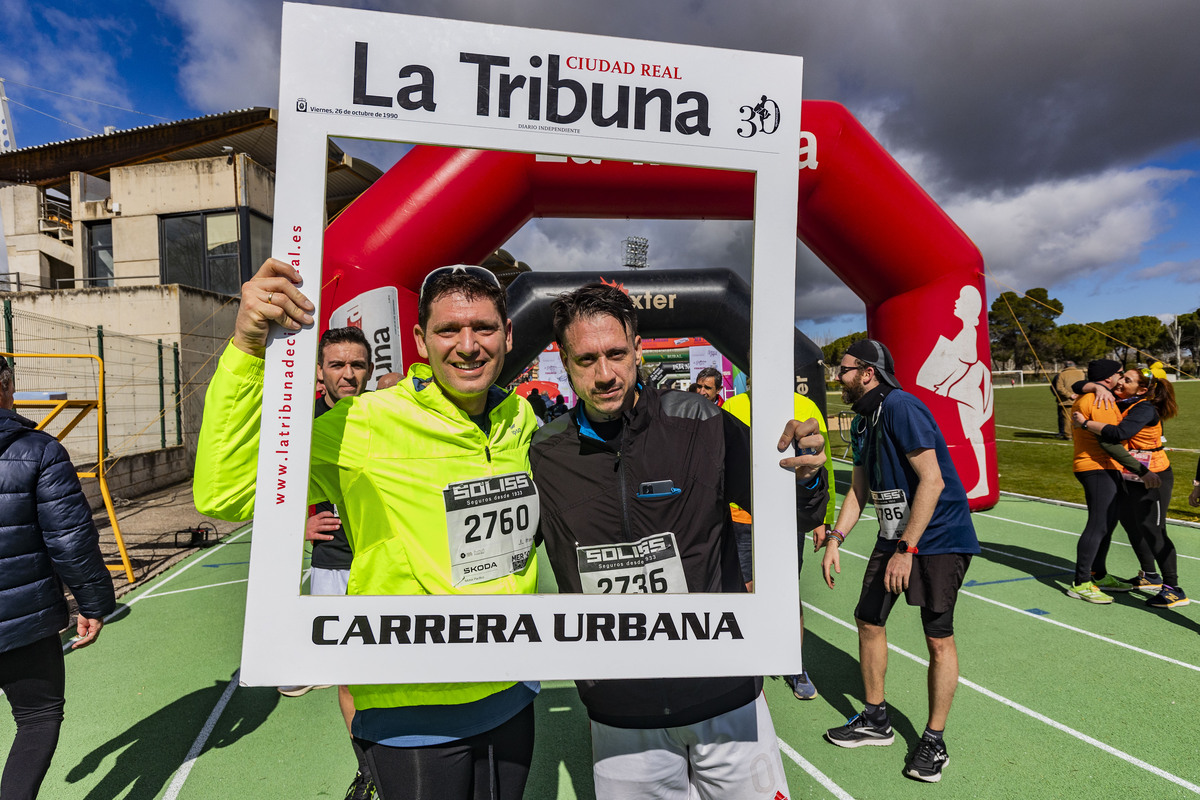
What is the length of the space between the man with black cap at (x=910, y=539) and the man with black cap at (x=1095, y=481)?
2972 millimetres

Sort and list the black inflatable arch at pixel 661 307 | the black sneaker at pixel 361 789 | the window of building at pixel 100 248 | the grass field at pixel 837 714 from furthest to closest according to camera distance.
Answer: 1. the window of building at pixel 100 248
2. the black inflatable arch at pixel 661 307
3. the grass field at pixel 837 714
4. the black sneaker at pixel 361 789

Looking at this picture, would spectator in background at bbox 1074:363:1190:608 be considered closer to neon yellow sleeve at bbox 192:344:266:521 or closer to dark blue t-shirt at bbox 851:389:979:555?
dark blue t-shirt at bbox 851:389:979:555

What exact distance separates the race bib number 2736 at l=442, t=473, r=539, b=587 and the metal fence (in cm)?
912

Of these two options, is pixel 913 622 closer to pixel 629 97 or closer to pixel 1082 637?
pixel 1082 637

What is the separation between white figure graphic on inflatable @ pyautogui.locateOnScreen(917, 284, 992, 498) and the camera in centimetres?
495

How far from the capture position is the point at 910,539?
98.8 inches

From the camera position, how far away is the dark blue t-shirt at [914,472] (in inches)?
101

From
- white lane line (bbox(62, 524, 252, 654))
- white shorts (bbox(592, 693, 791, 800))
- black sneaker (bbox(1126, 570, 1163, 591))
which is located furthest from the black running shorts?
white lane line (bbox(62, 524, 252, 654))

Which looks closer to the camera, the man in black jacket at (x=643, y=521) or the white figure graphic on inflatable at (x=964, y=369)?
the man in black jacket at (x=643, y=521)

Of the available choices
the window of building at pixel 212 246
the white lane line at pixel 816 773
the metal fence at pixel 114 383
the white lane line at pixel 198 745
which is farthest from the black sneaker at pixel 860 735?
the window of building at pixel 212 246

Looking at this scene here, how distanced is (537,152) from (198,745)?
3.49m

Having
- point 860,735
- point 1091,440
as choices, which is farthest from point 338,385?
point 1091,440

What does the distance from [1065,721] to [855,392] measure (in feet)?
6.83

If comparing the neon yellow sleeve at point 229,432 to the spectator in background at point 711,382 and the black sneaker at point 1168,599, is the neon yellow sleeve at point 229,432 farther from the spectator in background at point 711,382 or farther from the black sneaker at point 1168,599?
the black sneaker at point 1168,599
